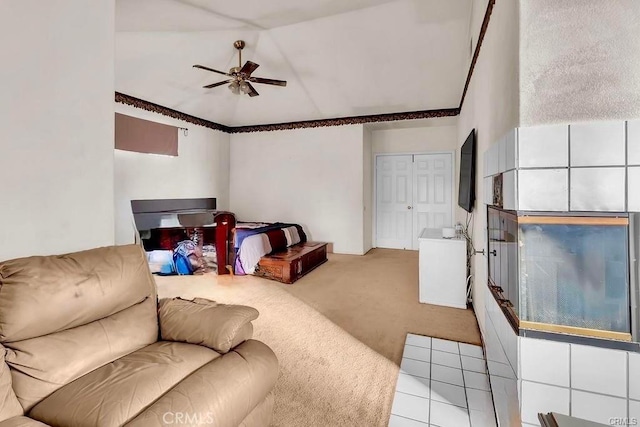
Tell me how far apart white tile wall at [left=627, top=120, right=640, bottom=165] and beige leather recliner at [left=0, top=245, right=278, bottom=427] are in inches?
67.0

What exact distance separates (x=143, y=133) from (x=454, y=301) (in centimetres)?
508

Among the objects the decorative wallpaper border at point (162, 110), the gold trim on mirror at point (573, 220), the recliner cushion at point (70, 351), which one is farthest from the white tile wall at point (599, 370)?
the decorative wallpaper border at point (162, 110)

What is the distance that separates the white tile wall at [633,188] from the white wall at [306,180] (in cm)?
467

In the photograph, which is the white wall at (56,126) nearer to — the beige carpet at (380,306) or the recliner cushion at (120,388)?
the recliner cushion at (120,388)

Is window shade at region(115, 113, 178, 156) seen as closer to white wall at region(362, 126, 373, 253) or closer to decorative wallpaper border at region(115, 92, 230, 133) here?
decorative wallpaper border at region(115, 92, 230, 133)

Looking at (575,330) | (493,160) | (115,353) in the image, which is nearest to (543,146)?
(493,160)

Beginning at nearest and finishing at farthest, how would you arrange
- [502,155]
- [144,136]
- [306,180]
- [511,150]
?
[511,150]
[502,155]
[144,136]
[306,180]

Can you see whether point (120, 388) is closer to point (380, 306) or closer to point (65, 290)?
point (65, 290)

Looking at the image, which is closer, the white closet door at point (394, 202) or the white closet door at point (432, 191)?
the white closet door at point (432, 191)

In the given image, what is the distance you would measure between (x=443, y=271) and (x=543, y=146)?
2251 millimetres

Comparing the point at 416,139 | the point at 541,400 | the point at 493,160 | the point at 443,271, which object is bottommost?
the point at 541,400

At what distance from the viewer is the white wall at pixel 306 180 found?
5.84 metres

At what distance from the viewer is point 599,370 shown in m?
1.14

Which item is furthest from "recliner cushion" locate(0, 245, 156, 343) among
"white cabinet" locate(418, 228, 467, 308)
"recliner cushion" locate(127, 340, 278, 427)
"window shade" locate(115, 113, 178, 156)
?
"window shade" locate(115, 113, 178, 156)
